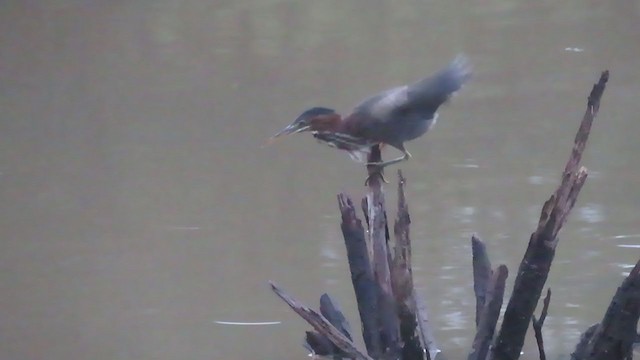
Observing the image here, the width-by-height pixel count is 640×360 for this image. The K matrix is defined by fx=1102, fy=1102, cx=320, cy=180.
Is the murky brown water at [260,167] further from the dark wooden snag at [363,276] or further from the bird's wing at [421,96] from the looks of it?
the bird's wing at [421,96]

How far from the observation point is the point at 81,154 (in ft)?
17.6

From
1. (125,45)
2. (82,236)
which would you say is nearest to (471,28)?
(125,45)

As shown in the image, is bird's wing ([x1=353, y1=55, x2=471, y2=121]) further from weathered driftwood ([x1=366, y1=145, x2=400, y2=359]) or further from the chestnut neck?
weathered driftwood ([x1=366, y1=145, x2=400, y2=359])

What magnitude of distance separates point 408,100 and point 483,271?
1.46ft

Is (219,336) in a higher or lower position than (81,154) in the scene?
lower

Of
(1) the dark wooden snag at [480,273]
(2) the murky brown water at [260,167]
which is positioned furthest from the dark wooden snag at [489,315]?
(2) the murky brown water at [260,167]

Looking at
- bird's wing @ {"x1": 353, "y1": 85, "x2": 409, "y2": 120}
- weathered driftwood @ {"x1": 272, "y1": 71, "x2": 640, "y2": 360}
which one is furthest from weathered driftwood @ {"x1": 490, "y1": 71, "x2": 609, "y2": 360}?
bird's wing @ {"x1": 353, "y1": 85, "x2": 409, "y2": 120}

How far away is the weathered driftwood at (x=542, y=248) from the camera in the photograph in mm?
2129

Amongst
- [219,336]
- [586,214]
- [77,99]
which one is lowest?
[219,336]

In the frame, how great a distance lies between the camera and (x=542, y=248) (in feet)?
7.18

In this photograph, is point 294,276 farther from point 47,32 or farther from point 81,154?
point 47,32

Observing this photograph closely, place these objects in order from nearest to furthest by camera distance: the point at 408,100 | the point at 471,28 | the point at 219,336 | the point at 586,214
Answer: the point at 408,100 < the point at 219,336 < the point at 586,214 < the point at 471,28

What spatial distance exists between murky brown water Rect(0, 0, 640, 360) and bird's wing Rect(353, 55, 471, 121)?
0.90 m

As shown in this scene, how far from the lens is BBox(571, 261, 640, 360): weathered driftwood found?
2.15 meters
